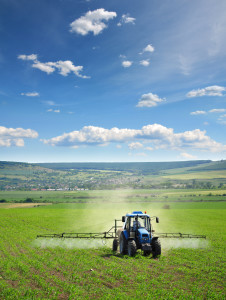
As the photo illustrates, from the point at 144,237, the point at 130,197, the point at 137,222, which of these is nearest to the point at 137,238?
the point at 144,237

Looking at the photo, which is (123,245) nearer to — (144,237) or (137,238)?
(137,238)

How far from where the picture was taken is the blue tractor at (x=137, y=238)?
1988 centimetres

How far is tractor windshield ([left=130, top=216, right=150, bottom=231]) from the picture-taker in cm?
2164

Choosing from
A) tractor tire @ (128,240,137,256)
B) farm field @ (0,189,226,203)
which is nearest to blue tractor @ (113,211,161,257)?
tractor tire @ (128,240,137,256)

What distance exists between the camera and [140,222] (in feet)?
72.0

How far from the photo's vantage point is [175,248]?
24.3 m

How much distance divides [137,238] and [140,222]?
1570mm

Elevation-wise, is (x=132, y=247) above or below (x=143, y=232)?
below

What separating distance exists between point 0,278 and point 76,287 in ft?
16.9

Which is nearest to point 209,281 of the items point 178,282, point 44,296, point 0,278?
point 178,282

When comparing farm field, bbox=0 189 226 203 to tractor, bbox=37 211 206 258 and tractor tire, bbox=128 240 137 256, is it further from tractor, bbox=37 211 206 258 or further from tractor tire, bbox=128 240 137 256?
tractor tire, bbox=128 240 137 256

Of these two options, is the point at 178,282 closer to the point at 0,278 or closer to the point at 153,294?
the point at 153,294

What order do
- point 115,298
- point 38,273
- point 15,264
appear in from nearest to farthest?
point 115,298, point 38,273, point 15,264

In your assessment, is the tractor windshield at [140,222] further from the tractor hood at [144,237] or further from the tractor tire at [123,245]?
the tractor hood at [144,237]
